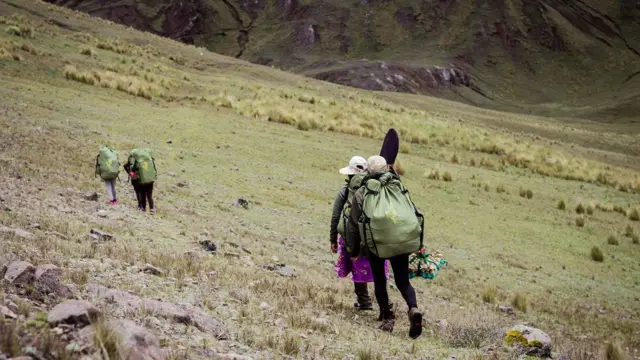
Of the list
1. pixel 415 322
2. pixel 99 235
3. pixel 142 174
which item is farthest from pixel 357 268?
pixel 142 174

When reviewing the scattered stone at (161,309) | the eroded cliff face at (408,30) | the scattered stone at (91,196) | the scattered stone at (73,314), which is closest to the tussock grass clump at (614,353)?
the scattered stone at (161,309)

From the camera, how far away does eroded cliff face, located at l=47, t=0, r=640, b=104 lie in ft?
394

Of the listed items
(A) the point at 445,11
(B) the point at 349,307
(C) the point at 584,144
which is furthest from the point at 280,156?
(A) the point at 445,11

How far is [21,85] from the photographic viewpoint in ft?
70.7

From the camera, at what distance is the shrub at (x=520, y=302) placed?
954 centimetres

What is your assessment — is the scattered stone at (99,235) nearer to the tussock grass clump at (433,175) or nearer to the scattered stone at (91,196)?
the scattered stone at (91,196)

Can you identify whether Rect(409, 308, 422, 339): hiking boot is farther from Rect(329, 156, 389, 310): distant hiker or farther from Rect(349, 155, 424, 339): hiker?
Rect(329, 156, 389, 310): distant hiker

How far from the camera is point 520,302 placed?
9633 mm

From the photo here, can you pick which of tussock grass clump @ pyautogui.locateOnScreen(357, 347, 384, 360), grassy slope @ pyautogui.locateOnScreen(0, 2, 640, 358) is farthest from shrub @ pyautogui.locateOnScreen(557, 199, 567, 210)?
tussock grass clump @ pyautogui.locateOnScreen(357, 347, 384, 360)

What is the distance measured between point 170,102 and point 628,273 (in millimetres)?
20522

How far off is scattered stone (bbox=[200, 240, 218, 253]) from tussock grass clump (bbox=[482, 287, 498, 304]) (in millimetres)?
4848

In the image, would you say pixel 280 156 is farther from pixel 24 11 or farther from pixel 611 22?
pixel 611 22

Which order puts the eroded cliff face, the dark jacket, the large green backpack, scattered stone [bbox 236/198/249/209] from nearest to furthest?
1. the dark jacket
2. the large green backpack
3. scattered stone [bbox 236/198/249/209]
4. the eroded cliff face

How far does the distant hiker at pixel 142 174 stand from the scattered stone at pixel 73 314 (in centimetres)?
720
